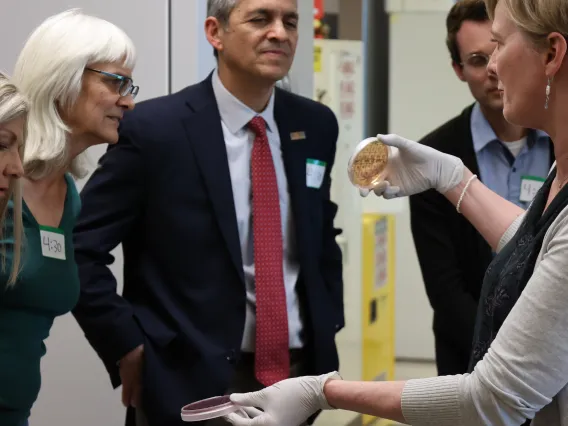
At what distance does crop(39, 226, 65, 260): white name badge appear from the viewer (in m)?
2.17

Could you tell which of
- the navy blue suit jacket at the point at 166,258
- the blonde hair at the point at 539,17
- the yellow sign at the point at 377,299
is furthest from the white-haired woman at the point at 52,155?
the yellow sign at the point at 377,299

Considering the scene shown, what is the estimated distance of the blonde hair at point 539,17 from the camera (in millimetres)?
1529

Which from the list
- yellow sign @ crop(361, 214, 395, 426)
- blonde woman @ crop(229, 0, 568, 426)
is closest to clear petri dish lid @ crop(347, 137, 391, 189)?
blonde woman @ crop(229, 0, 568, 426)

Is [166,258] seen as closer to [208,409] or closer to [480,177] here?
[208,409]

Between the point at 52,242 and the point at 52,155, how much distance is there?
0.70ft

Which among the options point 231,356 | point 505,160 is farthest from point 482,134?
point 231,356

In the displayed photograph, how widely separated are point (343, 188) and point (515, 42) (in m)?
3.90

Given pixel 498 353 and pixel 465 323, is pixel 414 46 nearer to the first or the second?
pixel 465 323

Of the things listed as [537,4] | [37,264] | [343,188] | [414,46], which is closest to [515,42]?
[537,4]

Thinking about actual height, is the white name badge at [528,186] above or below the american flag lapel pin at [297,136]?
below

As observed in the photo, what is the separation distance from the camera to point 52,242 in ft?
7.22

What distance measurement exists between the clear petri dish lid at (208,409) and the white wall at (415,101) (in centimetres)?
516

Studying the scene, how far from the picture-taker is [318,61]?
5590mm

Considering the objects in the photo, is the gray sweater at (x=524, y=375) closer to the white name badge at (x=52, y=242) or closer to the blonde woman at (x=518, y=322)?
the blonde woman at (x=518, y=322)
